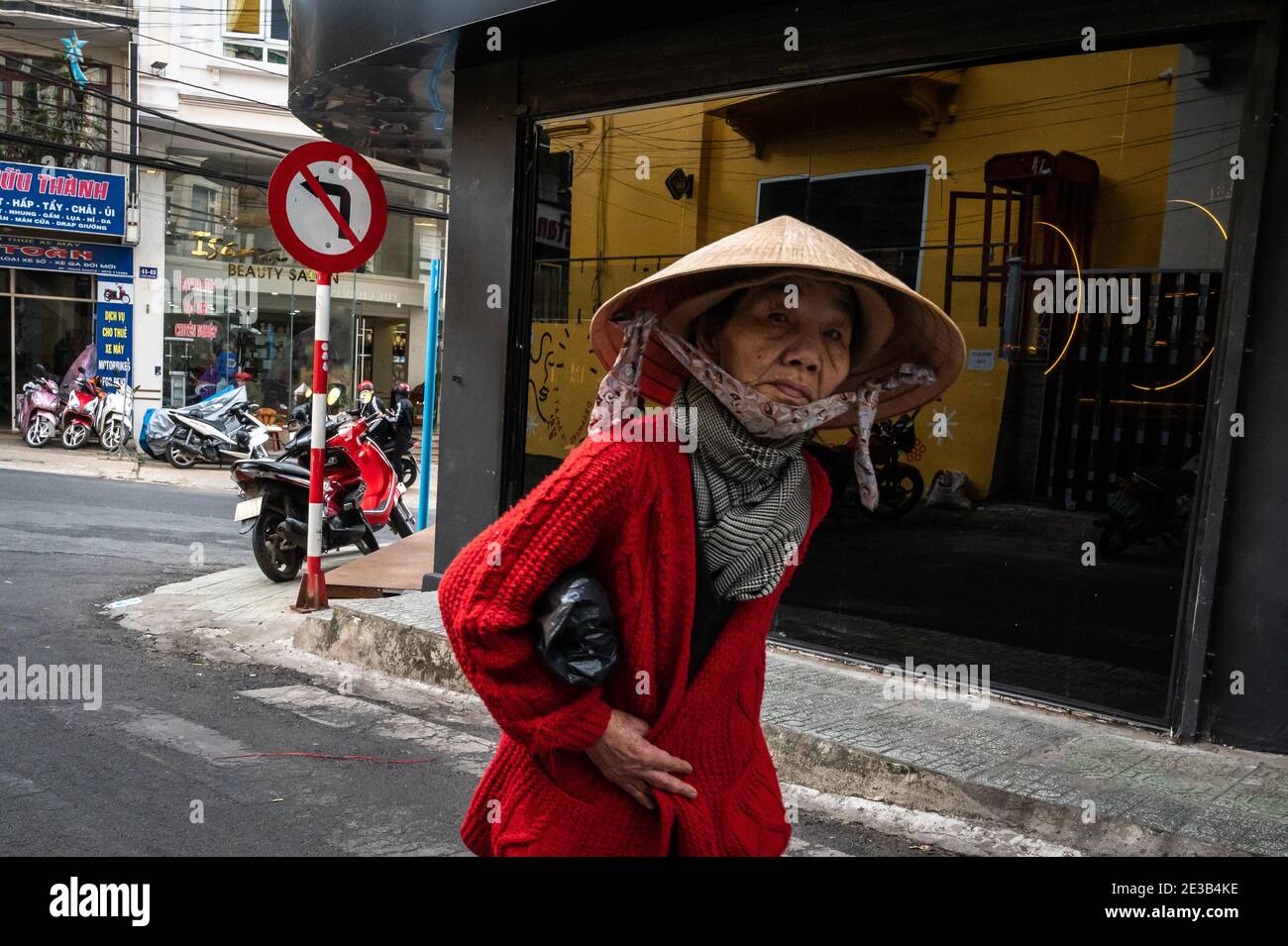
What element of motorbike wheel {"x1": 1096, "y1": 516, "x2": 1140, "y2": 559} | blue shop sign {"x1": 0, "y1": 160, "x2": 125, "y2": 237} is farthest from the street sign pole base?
blue shop sign {"x1": 0, "y1": 160, "x2": 125, "y2": 237}

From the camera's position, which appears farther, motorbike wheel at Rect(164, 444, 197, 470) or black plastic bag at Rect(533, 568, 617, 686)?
motorbike wheel at Rect(164, 444, 197, 470)

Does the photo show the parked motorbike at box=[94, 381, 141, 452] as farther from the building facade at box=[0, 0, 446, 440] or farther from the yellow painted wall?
the yellow painted wall

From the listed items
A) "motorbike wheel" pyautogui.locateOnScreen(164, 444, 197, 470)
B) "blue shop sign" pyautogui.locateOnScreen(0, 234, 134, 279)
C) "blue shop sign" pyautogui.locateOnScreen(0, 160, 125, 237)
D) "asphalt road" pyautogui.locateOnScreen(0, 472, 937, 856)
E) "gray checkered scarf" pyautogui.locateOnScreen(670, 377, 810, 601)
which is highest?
"blue shop sign" pyautogui.locateOnScreen(0, 160, 125, 237)

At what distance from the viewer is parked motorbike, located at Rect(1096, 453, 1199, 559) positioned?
4.86 metres

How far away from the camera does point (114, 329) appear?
19.6 m

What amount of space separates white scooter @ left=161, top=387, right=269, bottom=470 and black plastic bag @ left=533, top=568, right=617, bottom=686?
15809 mm

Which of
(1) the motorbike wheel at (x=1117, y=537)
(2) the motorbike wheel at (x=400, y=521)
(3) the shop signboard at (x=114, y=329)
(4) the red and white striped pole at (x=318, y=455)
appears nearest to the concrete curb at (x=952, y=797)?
(1) the motorbike wheel at (x=1117, y=537)

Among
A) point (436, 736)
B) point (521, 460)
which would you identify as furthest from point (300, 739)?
point (521, 460)

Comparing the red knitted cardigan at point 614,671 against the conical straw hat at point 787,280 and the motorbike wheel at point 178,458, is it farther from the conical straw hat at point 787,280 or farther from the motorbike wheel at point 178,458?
the motorbike wheel at point 178,458

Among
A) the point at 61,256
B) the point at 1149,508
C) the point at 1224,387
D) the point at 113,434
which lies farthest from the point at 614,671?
the point at 61,256

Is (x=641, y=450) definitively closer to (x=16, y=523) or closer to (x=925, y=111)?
(x=925, y=111)

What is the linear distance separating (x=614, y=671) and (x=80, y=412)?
1844 cm

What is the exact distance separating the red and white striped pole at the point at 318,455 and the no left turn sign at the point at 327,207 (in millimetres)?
191

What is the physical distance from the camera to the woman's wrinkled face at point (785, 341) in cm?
180
